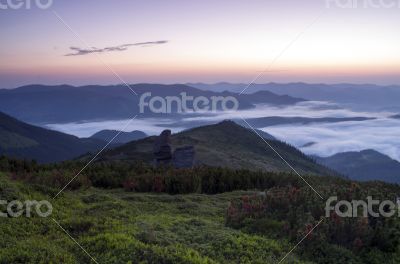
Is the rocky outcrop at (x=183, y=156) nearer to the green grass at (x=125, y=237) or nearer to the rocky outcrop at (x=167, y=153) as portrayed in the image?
the rocky outcrop at (x=167, y=153)

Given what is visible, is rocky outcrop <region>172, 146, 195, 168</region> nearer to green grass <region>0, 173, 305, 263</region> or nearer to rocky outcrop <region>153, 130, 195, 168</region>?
rocky outcrop <region>153, 130, 195, 168</region>

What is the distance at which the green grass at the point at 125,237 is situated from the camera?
880cm

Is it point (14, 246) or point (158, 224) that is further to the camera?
point (158, 224)

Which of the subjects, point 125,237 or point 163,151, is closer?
point 125,237

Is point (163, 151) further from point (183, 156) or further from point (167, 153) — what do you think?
point (183, 156)

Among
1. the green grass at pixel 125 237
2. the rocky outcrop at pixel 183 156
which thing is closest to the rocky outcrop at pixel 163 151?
the rocky outcrop at pixel 183 156

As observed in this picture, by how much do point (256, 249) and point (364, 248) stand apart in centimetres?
299

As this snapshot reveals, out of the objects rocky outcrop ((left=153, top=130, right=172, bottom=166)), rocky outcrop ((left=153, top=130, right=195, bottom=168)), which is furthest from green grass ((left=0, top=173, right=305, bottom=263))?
rocky outcrop ((left=153, top=130, right=172, bottom=166))

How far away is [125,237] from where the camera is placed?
377 inches

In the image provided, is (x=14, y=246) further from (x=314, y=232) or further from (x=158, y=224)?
Result: (x=314, y=232)

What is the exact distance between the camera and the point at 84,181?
17859 mm

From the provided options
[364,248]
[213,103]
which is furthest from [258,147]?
[364,248]

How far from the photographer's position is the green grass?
8797 mm

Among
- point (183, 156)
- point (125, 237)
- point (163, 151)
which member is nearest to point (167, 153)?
point (163, 151)
